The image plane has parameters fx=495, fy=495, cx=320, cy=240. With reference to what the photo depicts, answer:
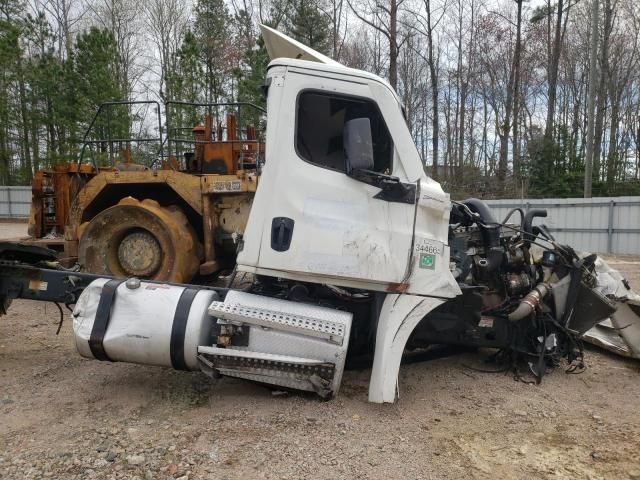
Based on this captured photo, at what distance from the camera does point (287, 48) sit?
14.4 ft

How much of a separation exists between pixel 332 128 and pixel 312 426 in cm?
217

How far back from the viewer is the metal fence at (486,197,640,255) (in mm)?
15070

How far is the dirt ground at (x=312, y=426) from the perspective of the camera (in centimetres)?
301

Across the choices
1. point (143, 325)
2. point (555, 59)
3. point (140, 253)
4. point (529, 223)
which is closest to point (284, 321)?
point (143, 325)

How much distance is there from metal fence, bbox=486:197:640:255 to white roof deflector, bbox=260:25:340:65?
12.0m

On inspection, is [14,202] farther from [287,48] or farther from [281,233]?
[281,233]

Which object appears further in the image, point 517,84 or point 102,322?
point 517,84

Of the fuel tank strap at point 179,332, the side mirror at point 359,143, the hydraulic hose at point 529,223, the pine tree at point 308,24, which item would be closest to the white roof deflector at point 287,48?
the side mirror at point 359,143

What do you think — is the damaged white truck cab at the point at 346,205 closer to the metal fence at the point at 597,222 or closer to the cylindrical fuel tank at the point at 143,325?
the cylindrical fuel tank at the point at 143,325

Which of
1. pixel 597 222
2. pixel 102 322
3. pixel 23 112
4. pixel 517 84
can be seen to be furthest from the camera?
pixel 517 84

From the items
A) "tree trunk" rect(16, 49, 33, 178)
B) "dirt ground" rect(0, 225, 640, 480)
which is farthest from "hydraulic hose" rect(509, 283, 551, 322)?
"tree trunk" rect(16, 49, 33, 178)

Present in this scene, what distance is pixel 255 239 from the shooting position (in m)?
3.66

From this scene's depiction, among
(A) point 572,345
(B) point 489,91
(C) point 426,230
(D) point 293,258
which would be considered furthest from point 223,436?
(B) point 489,91

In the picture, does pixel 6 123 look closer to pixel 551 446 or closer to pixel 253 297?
pixel 253 297
